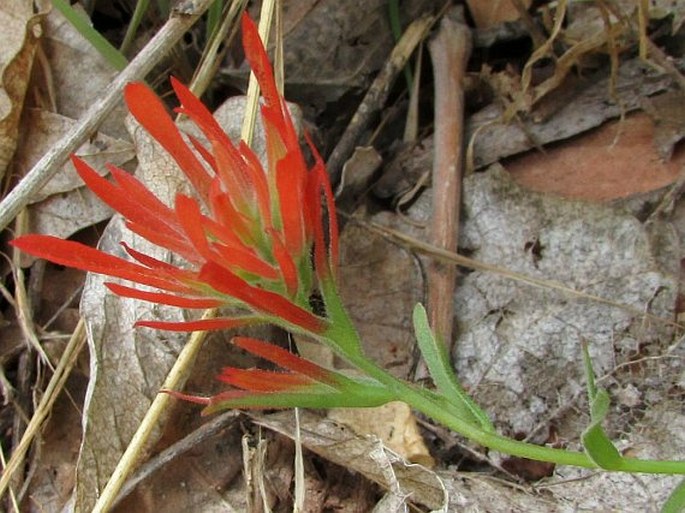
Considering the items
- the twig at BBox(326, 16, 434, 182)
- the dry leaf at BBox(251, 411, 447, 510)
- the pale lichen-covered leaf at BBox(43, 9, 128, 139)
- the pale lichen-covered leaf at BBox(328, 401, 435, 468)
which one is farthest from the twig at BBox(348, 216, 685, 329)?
the pale lichen-covered leaf at BBox(43, 9, 128, 139)

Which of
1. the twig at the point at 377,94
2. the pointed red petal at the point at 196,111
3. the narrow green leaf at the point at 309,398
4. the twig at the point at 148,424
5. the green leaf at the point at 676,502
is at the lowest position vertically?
the green leaf at the point at 676,502

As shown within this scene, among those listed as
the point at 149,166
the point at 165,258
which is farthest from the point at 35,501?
the point at 149,166

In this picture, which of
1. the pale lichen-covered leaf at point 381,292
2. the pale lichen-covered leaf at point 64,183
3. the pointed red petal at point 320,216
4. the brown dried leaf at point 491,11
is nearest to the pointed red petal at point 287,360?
the pointed red petal at point 320,216

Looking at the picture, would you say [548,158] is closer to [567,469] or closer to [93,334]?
[567,469]

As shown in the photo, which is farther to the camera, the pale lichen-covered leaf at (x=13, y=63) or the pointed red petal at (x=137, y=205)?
the pale lichen-covered leaf at (x=13, y=63)

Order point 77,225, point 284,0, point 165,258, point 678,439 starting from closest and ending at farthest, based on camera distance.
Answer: point 678,439 → point 165,258 → point 77,225 → point 284,0

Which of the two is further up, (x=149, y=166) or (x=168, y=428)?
(x=149, y=166)

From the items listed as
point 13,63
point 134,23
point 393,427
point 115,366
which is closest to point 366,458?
point 393,427

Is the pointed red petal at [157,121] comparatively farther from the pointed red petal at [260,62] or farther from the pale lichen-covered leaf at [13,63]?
the pale lichen-covered leaf at [13,63]
